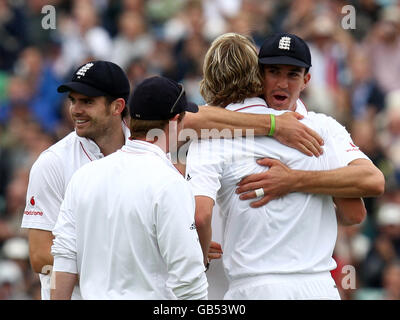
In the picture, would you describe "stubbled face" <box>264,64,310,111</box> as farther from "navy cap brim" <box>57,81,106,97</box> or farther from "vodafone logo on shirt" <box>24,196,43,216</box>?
"vodafone logo on shirt" <box>24,196,43,216</box>

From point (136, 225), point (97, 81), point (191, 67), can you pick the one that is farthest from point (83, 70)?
point (191, 67)

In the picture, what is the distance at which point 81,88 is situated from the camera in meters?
4.61

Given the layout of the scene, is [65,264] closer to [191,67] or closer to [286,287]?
[286,287]

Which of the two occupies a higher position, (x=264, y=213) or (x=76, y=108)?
(x=76, y=108)

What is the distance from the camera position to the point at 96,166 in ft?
13.2

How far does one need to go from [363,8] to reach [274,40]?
6.08 metres

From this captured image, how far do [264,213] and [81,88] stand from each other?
117 cm

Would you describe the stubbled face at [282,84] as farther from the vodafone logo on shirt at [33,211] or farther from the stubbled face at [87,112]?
the vodafone logo on shirt at [33,211]

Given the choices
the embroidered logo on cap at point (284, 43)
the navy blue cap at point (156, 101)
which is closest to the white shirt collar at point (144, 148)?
the navy blue cap at point (156, 101)

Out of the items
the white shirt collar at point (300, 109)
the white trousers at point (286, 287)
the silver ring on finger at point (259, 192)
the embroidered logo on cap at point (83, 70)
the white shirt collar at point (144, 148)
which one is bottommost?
the white trousers at point (286, 287)

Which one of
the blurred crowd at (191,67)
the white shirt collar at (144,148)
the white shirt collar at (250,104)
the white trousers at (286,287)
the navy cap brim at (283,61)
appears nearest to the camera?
the white shirt collar at (144,148)

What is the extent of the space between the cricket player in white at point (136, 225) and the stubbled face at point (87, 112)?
2.33 feet

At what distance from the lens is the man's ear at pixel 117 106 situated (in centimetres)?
478
